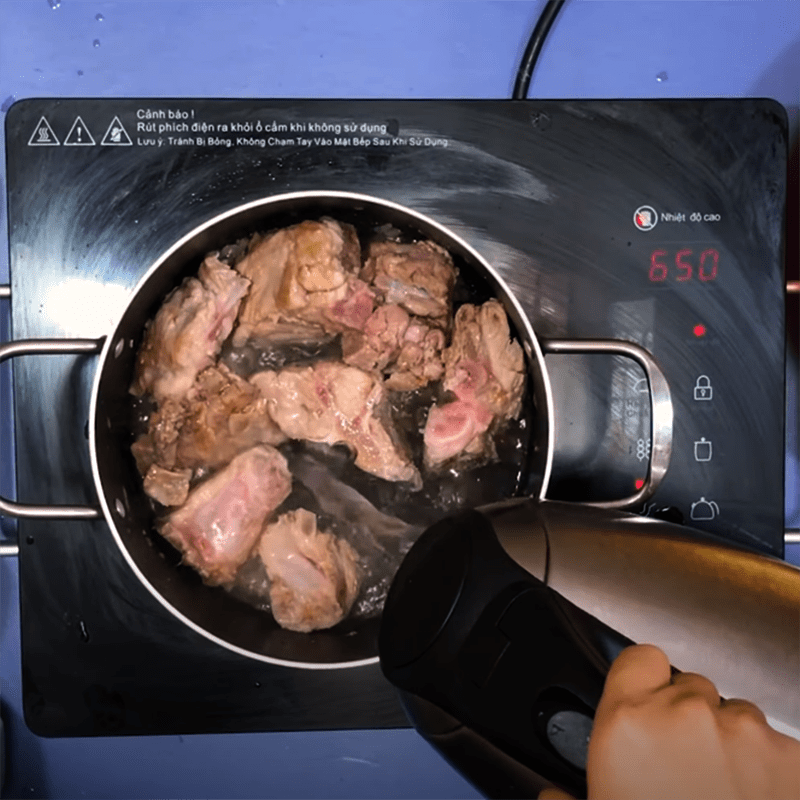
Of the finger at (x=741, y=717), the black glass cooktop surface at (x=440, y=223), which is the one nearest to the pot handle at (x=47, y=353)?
the black glass cooktop surface at (x=440, y=223)

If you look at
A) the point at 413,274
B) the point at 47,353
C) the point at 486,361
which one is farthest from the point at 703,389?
the point at 47,353

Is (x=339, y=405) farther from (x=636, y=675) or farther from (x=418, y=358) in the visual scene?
(x=636, y=675)

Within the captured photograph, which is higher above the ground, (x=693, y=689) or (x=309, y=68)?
(x=309, y=68)

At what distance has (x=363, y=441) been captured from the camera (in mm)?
888

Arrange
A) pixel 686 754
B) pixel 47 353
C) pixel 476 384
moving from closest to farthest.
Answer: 1. pixel 686 754
2. pixel 47 353
3. pixel 476 384

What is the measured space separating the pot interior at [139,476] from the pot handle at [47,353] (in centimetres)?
2

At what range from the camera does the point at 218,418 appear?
0.88 m

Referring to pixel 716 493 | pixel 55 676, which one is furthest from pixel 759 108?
pixel 55 676

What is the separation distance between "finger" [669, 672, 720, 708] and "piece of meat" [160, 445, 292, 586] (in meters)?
0.50

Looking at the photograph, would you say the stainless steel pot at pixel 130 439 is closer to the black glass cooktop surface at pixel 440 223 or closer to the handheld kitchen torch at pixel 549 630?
the black glass cooktop surface at pixel 440 223

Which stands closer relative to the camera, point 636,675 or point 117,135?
point 636,675

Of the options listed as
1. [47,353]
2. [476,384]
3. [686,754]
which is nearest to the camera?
[686,754]

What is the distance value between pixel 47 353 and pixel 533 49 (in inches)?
24.9

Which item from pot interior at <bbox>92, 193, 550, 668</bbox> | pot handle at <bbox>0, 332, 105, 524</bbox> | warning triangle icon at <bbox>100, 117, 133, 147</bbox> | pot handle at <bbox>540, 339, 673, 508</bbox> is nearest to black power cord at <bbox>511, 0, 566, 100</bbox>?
pot interior at <bbox>92, 193, 550, 668</bbox>
